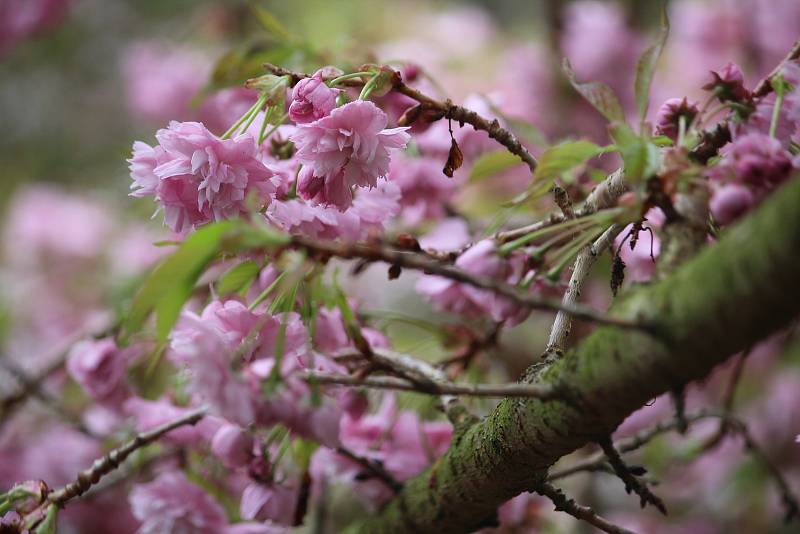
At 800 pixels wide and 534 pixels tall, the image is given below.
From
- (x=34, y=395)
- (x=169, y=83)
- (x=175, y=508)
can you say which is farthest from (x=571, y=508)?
(x=169, y=83)

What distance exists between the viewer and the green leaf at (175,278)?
416 millimetres

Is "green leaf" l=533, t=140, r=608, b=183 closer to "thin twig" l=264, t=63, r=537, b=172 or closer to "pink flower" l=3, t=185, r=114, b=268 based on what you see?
"thin twig" l=264, t=63, r=537, b=172

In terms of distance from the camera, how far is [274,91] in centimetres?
54

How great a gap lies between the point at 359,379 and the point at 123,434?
59cm

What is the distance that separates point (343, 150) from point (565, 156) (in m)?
0.15

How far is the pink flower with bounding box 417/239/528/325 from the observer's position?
0.53 m

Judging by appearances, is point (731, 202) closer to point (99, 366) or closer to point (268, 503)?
point (268, 503)

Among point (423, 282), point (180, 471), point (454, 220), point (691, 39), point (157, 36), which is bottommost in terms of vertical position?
point (180, 471)

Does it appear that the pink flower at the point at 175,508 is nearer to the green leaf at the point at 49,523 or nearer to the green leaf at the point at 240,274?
the green leaf at the point at 49,523

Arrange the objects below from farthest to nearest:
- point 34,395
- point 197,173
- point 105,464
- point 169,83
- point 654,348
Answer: point 169,83, point 34,395, point 105,464, point 197,173, point 654,348

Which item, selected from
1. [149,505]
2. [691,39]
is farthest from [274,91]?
[691,39]

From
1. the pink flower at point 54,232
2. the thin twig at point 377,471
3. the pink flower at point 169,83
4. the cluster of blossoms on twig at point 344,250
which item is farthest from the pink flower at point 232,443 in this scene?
the pink flower at point 54,232

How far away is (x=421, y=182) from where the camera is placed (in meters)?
0.87

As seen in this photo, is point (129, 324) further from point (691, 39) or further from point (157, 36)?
point (157, 36)
